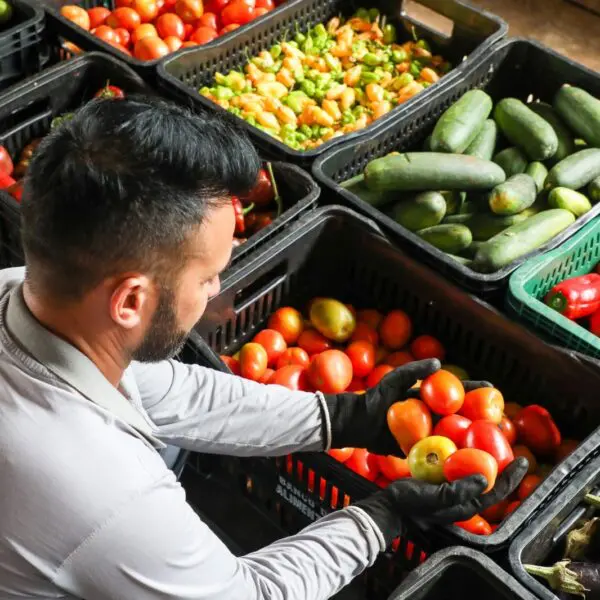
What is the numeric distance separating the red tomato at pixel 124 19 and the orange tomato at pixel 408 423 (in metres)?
1.95

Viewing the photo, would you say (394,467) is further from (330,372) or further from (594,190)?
(594,190)

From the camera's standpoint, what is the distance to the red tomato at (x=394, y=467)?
6.50 ft

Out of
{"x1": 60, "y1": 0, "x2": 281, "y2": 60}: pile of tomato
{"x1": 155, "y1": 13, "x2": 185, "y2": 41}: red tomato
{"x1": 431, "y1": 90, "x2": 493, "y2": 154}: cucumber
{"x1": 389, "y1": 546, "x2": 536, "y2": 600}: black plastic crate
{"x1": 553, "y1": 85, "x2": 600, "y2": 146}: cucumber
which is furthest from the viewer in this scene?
{"x1": 155, "y1": 13, "x2": 185, "y2": 41}: red tomato

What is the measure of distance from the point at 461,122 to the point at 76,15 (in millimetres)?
1478

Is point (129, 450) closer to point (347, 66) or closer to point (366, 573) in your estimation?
point (366, 573)

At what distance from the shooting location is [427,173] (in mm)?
2498

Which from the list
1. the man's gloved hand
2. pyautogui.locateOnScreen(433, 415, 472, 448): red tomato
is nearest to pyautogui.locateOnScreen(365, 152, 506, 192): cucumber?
the man's gloved hand

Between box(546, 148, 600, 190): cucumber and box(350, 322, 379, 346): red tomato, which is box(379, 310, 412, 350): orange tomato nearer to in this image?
box(350, 322, 379, 346): red tomato

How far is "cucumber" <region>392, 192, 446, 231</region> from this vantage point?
2455 mm

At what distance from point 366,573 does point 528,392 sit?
0.63 m

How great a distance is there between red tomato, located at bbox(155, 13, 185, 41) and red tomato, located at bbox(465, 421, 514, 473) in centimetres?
201

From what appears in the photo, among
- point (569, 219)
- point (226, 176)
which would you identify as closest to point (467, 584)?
point (226, 176)

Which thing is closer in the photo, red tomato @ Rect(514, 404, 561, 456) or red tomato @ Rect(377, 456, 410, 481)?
red tomato @ Rect(377, 456, 410, 481)

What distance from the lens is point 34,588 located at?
132 cm
